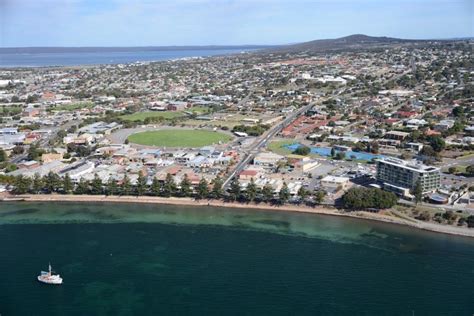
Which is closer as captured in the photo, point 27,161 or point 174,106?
point 27,161

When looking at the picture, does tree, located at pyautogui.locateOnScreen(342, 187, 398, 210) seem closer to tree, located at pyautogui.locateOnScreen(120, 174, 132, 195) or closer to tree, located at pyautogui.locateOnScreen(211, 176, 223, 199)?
tree, located at pyautogui.locateOnScreen(211, 176, 223, 199)

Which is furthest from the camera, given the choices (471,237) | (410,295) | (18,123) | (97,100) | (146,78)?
(146,78)

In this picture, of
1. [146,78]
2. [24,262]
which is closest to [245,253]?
[24,262]

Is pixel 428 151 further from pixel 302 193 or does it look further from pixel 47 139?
pixel 47 139

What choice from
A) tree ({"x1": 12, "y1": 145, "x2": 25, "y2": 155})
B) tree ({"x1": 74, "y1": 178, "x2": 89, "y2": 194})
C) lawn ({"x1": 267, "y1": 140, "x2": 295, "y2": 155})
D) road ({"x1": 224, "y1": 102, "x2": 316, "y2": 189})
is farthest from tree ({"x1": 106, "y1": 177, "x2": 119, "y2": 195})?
lawn ({"x1": 267, "y1": 140, "x2": 295, "y2": 155})

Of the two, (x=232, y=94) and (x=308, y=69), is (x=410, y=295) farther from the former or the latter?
(x=308, y=69)

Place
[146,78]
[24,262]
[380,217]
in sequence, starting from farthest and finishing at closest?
1. [146,78]
2. [380,217]
3. [24,262]

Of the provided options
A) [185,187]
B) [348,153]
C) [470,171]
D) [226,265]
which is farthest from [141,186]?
[470,171]

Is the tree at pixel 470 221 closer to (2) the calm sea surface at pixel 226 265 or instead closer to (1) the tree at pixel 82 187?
(2) the calm sea surface at pixel 226 265

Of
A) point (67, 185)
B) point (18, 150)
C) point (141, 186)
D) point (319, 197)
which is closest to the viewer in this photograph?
point (319, 197)
